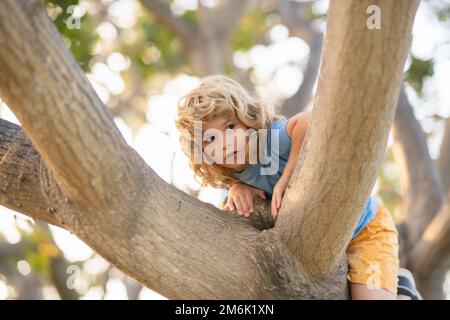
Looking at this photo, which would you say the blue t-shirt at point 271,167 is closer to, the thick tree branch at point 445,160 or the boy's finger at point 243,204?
the boy's finger at point 243,204

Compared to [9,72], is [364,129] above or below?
below

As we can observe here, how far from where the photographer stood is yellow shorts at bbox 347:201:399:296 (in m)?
2.75

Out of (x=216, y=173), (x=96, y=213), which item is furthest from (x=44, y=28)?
(x=216, y=173)

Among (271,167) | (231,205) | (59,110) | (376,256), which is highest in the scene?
(59,110)

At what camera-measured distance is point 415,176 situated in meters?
5.32

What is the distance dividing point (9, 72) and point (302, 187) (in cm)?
117

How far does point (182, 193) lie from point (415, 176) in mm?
3472

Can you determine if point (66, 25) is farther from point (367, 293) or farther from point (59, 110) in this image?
point (367, 293)

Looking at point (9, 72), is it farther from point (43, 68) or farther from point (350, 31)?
point (350, 31)

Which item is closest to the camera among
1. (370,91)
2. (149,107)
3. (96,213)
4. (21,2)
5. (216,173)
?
(21,2)

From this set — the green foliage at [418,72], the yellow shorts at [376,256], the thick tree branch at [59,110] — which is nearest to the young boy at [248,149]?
the yellow shorts at [376,256]

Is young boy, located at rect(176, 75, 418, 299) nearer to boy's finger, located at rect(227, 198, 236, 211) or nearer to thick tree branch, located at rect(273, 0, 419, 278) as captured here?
boy's finger, located at rect(227, 198, 236, 211)

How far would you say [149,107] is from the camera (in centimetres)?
991

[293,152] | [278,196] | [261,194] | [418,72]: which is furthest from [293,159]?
[418,72]
